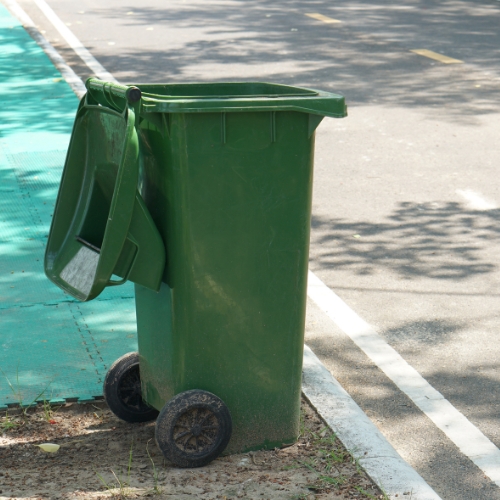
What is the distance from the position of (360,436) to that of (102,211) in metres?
1.37

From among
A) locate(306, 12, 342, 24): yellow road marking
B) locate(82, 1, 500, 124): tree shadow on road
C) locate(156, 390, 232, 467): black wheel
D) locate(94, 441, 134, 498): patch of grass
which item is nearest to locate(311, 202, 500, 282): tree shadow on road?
locate(156, 390, 232, 467): black wheel

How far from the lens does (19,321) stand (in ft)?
15.9

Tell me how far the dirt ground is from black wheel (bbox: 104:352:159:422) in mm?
52

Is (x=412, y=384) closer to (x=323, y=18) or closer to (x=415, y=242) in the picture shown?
(x=415, y=242)

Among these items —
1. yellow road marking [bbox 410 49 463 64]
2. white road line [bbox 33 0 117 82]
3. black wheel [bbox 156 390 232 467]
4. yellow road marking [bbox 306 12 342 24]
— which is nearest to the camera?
black wheel [bbox 156 390 232 467]

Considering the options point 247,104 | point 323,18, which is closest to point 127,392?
point 247,104

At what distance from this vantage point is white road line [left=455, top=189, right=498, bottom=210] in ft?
22.2

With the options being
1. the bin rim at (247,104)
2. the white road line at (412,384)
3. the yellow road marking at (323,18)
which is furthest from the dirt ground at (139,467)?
the yellow road marking at (323,18)

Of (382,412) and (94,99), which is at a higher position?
(94,99)

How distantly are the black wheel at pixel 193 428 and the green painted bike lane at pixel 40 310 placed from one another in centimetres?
79

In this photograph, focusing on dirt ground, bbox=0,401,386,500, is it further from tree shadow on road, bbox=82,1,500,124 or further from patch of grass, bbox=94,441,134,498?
tree shadow on road, bbox=82,1,500,124

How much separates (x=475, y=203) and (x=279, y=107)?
4.10 meters

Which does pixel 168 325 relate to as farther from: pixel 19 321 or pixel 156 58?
pixel 156 58

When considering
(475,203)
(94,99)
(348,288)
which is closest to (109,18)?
(475,203)
